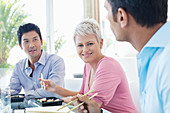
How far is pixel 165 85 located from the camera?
729 mm

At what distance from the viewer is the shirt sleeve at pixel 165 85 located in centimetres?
73

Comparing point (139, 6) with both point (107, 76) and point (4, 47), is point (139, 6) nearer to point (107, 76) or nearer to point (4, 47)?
point (107, 76)

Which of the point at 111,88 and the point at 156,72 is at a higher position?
the point at 156,72

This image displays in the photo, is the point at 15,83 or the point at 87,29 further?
the point at 15,83

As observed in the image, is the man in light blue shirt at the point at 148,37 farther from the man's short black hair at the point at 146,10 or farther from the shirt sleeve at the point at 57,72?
the shirt sleeve at the point at 57,72

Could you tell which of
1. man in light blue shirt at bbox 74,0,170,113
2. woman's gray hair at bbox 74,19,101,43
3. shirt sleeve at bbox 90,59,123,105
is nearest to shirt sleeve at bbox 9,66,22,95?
woman's gray hair at bbox 74,19,101,43

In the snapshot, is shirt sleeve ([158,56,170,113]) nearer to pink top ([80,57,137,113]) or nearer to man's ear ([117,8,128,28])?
man's ear ([117,8,128,28])

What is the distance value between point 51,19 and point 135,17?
3.51 metres

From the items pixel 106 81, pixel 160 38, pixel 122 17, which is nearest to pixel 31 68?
pixel 106 81

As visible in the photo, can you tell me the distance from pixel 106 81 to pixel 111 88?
2.5 inches

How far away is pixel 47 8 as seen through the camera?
13.9ft

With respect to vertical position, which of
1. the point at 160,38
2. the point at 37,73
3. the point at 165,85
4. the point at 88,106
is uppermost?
the point at 160,38

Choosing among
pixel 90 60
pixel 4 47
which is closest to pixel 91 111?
pixel 90 60

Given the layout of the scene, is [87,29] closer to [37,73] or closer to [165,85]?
[37,73]
